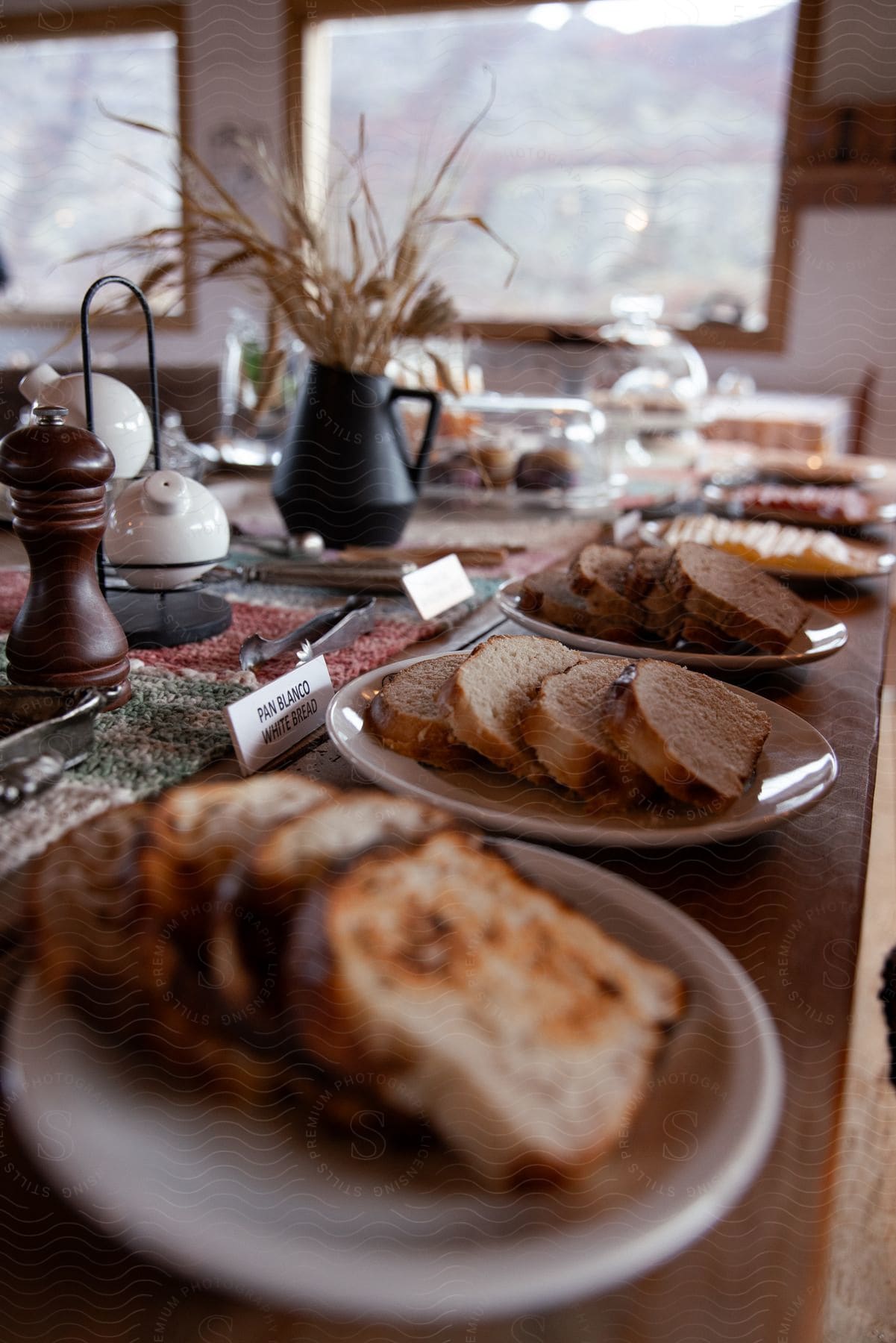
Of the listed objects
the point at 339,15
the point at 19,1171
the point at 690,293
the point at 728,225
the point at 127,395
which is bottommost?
the point at 19,1171

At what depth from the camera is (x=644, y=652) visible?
59 cm

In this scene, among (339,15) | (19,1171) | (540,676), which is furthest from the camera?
(339,15)

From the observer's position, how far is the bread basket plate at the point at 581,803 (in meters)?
0.38

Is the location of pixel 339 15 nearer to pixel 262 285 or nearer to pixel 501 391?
pixel 501 391

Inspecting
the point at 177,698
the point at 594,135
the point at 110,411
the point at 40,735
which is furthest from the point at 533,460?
the point at 594,135

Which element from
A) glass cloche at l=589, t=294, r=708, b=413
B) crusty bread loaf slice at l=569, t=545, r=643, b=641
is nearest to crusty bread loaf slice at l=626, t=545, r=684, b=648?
crusty bread loaf slice at l=569, t=545, r=643, b=641

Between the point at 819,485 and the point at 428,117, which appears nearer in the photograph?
the point at 819,485

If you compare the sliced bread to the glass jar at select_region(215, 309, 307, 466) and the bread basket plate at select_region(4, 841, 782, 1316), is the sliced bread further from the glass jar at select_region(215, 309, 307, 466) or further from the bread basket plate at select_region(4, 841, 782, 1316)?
the glass jar at select_region(215, 309, 307, 466)

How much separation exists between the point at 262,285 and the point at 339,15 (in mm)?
3065

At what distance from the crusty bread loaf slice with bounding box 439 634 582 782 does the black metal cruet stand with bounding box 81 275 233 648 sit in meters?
0.22

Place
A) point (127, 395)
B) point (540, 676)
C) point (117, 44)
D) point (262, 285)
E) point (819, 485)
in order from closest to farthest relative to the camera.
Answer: point (540, 676), point (127, 395), point (262, 285), point (819, 485), point (117, 44)

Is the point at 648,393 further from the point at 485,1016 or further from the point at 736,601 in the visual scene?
the point at 485,1016

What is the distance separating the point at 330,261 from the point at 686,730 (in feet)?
1.94

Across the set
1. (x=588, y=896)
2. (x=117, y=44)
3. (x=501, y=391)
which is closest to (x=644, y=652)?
A: (x=588, y=896)
